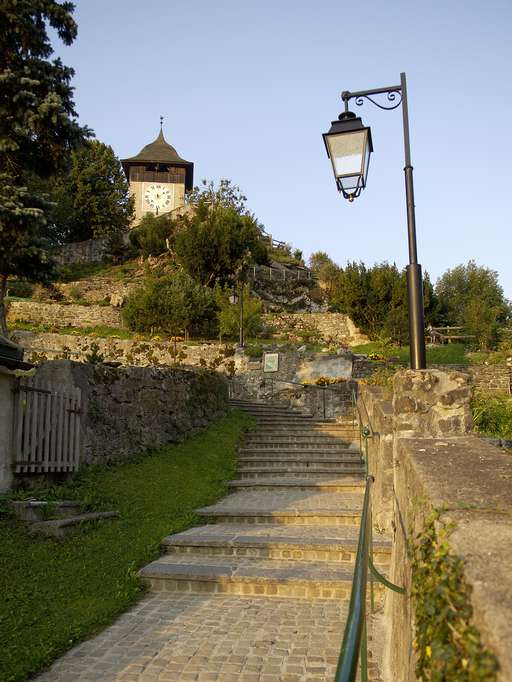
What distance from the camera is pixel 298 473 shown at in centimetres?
947

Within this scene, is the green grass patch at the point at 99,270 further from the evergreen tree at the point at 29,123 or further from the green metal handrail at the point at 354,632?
the green metal handrail at the point at 354,632

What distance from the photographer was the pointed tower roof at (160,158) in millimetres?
48031

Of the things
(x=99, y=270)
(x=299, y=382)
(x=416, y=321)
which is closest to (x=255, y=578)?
(x=416, y=321)

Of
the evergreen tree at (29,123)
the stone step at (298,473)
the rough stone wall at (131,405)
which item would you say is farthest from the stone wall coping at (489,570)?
the evergreen tree at (29,123)

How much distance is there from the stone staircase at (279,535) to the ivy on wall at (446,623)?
3337 millimetres

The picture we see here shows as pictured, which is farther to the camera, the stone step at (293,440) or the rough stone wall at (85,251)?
the rough stone wall at (85,251)

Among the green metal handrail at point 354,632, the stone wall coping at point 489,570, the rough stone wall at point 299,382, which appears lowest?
the green metal handrail at point 354,632

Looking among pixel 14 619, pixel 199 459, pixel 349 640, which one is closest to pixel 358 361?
pixel 199 459

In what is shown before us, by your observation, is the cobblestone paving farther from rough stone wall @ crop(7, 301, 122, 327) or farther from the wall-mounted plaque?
rough stone wall @ crop(7, 301, 122, 327)

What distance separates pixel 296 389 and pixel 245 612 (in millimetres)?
13084

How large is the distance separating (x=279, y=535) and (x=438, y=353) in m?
18.4

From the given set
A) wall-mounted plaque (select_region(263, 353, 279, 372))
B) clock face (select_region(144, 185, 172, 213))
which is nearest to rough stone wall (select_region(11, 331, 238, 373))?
wall-mounted plaque (select_region(263, 353, 279, 372))

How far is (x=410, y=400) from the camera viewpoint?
14.5 feet

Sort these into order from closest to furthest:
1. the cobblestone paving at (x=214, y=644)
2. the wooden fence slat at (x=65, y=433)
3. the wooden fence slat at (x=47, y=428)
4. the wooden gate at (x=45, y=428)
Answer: the cobblestone paving at (x=214, y=644), the wooden gate at (x=45, y=428), the wooden fence slat at (x=47, y=428), the wooden fence slat at (x=65, y=433)
